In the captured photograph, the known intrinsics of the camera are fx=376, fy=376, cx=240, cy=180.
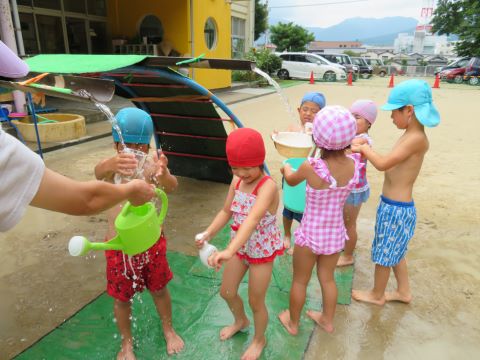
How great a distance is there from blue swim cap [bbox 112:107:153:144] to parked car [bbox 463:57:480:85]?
23.8 meters

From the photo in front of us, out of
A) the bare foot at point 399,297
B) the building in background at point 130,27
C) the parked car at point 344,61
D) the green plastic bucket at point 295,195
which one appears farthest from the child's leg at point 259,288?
the parked car at point 344,61

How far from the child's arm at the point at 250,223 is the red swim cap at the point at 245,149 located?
158mm

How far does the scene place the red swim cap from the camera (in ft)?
6.02

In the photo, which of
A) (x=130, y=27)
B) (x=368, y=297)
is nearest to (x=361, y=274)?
(x=368, y=297)

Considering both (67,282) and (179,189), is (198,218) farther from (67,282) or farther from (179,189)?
(67,282)

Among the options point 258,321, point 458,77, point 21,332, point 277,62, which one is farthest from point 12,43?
point 458,77

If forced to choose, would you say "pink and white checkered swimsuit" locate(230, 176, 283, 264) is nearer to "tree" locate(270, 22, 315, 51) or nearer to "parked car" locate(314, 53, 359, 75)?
"parked car" locate(314, 53, 359, 75)

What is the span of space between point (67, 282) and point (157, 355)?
1138 millimetres

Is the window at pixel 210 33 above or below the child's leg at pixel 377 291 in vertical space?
above

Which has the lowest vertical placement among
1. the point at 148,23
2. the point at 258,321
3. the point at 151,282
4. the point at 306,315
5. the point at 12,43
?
the point at 306,315

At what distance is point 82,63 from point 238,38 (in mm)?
16579

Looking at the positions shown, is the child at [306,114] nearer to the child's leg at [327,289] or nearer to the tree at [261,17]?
the child's leg at [327,289]

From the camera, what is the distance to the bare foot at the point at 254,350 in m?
2.16

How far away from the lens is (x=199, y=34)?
13.6 meters
